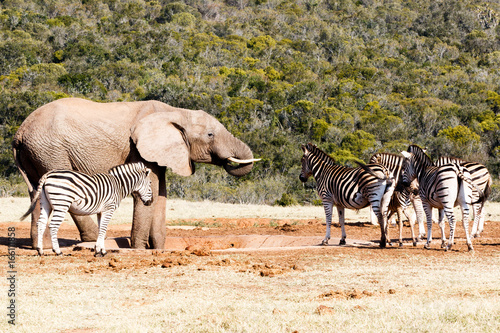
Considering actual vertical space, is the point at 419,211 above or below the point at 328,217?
above

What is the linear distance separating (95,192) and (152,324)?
4921 millimetres

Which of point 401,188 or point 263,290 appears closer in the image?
point 263,290

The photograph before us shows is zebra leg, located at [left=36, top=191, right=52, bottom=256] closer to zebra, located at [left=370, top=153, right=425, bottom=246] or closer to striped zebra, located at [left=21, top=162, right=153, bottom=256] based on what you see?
striped zebra, located at [left=21, top=162, right=153, bottom=256]

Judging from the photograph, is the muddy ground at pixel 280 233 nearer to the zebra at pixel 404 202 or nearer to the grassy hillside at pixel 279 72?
the zebra at pixel 404 202

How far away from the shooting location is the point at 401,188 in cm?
1417

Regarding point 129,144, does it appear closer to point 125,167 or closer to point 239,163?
point 125,167

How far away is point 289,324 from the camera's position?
7.20 metres

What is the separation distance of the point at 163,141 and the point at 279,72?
61813mm

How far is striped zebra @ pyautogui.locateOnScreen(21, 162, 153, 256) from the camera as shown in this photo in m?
11.5

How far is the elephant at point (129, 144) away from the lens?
503 inches

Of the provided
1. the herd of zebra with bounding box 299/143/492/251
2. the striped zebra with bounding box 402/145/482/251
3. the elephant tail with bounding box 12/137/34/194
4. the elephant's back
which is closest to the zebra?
the herd of zebra with bounding box 299/143/492/251

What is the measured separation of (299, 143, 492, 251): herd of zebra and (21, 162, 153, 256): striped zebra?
4071mm

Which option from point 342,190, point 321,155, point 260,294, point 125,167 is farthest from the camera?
point 321,155

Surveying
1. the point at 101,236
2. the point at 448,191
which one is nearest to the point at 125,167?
the point at 101,236
